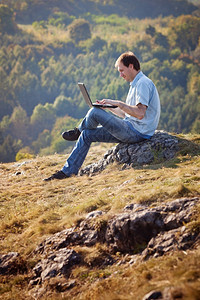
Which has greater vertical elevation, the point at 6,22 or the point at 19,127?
the point at 6,22

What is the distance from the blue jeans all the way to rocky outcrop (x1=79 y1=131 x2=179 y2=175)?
0.20 metres

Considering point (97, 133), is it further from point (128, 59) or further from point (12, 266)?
point (12, 266)

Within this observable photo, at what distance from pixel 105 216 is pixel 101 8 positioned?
628 ft

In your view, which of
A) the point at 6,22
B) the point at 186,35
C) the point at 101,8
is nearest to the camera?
the point at 186,35

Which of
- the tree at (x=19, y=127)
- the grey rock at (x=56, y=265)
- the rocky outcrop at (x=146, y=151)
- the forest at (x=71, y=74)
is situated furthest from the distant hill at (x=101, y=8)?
the grey rock at (x=56, y=265)

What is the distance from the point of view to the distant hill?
520ft

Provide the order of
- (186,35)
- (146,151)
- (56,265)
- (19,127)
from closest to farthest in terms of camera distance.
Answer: (56,265) < (146,151) < (19,127) < (186,35)

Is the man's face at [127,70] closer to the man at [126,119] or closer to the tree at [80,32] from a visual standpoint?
the man at [126,119]

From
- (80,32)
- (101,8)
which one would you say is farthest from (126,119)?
(101,8)

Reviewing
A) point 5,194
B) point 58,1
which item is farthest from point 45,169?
point 58,1

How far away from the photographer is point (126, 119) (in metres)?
7.53

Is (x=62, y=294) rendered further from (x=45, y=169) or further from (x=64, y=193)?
(x=45, y=169)

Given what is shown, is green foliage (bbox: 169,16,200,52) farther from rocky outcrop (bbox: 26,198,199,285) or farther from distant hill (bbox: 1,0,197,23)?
rocky outcrop (bbox: 26,198,199,285)

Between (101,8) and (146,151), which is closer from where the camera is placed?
(146,151)
